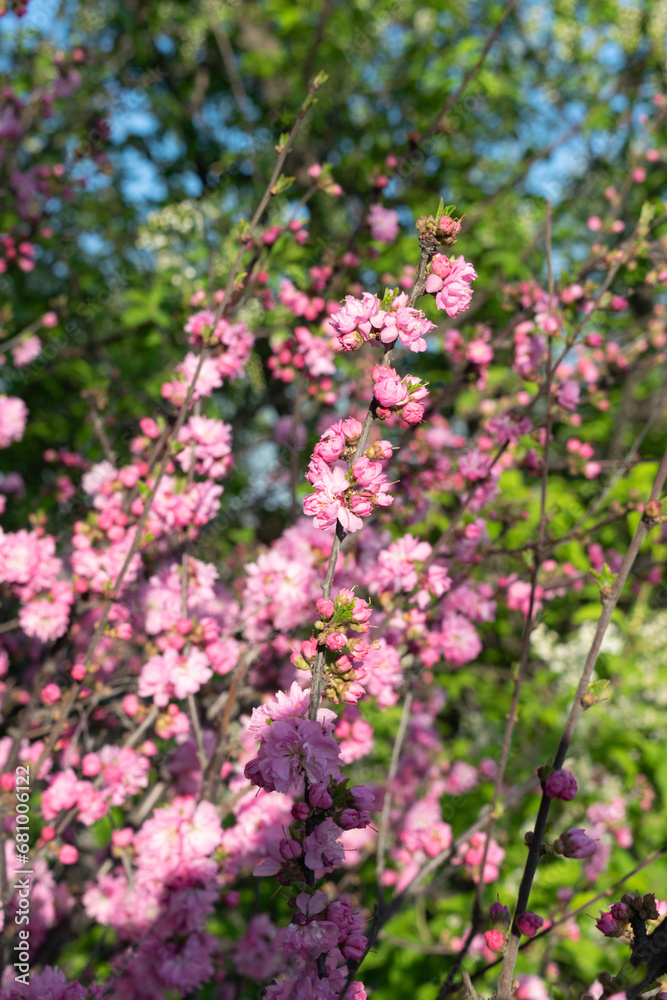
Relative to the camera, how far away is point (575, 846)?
126cm

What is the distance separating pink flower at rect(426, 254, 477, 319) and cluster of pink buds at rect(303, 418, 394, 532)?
35cm

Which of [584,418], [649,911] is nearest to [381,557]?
[649,911]

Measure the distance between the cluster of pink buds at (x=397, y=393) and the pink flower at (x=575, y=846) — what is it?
89 centimetres

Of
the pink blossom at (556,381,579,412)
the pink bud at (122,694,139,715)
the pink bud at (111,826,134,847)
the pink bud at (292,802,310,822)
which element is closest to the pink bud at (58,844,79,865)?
the pink bud at (111,826,134,847)

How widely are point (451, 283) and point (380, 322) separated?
0.61 feet

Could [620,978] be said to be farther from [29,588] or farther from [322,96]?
[322,96]

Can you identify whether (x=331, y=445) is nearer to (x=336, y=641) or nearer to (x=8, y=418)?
(x=336, y=641)

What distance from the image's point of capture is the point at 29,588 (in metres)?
2.67

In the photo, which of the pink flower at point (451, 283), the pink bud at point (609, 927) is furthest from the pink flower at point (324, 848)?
the pink flower at point (451, 283)

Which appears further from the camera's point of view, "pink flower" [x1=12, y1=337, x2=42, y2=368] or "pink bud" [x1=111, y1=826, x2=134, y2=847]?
"pink flower" [x1=12, y1=337, x2=42, y2=368]

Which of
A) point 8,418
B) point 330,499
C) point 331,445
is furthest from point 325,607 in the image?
point 8,418

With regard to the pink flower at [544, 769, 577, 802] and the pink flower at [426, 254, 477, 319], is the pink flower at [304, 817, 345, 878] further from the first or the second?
the pink flower at [426, 254, 477, 319]

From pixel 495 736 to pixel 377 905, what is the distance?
3.22m

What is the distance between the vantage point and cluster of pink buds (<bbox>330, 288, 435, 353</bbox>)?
136 cm
